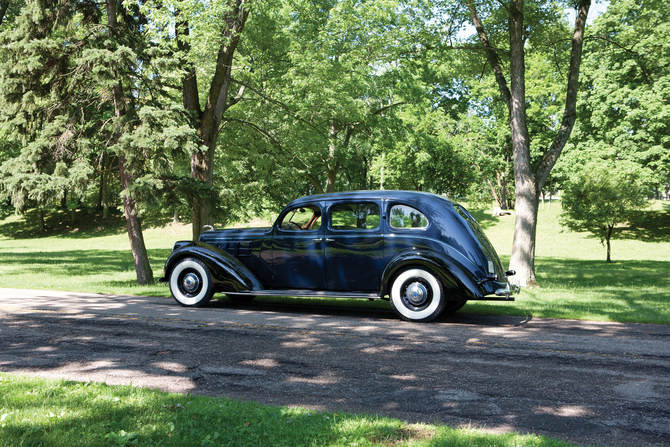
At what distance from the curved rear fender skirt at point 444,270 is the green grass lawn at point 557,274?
5.07 ft

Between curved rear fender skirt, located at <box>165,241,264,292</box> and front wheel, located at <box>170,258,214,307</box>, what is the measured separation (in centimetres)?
12

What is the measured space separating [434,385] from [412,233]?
3.54 meters

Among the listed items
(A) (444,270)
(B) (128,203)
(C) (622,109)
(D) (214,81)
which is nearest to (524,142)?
(A) (444,270)

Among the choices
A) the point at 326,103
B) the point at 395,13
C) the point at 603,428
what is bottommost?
the point at 603,428

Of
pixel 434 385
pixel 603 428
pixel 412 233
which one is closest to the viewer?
pixel 603 428

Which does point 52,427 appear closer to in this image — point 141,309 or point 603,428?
point 603,428

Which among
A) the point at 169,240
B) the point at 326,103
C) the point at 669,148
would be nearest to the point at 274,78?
the point at 326,103

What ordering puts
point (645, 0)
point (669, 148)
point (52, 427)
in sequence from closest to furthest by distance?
point (52, 427) → point (645, 0) → point (669, 148)

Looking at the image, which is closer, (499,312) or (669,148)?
(499,312)

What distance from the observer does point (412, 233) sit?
26.3 feet

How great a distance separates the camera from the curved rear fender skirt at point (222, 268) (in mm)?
8969

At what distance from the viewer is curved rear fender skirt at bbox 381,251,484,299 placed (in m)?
7.45

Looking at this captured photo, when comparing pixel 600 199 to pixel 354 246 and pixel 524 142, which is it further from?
pixel 354 246

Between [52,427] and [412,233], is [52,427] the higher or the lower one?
the lower one
